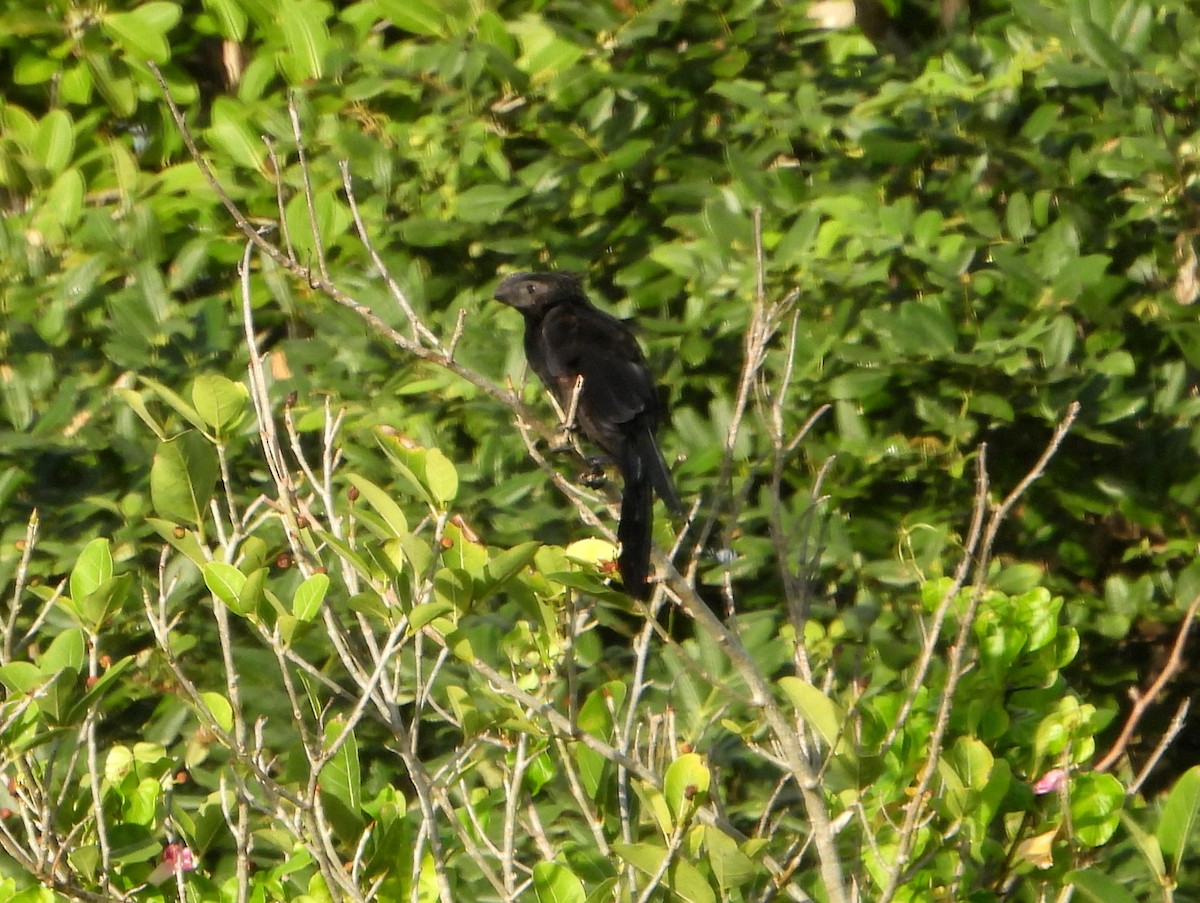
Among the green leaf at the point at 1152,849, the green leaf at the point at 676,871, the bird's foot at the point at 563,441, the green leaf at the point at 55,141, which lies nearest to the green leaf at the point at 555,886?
the green leaf at the point at 676,871

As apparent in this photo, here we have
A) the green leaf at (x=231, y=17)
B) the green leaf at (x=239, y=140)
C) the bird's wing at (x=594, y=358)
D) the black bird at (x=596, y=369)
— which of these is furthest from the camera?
the green leaf at (x=231, y=17)

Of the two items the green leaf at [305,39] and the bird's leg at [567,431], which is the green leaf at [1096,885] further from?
the green leaf at [305,39]

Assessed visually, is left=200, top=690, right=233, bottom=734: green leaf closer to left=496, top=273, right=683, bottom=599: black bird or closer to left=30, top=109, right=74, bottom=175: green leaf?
left=496, top=273, right=683, bottom=599: black bird

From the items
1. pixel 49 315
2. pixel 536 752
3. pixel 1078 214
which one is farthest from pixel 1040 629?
pixel 49 315

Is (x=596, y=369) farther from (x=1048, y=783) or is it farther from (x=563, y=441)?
(x=1048, y=783)

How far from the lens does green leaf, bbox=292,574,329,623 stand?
8.64 feet

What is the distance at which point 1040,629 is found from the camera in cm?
328

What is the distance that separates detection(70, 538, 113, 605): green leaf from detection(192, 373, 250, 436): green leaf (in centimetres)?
31

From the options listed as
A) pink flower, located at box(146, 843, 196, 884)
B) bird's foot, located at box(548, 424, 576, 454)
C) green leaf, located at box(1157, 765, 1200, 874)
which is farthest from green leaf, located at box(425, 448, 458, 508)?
green leaf, located at box(1157, 765, 1200, 874)

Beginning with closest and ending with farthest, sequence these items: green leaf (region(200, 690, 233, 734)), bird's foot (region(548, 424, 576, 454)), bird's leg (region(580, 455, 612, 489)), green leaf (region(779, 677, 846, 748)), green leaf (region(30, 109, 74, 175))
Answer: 1. green leaf (region(779, 677, 846, 748))
2. green leaf (region(200, 690, 233, 734))
3. bird's foot (region(548, 424, 576, 454))
4. bird's leg (region(580, 455, 612, 489))
5. green leaf (region(30, 109, 74, 175))

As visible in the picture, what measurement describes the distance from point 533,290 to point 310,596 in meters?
2.02

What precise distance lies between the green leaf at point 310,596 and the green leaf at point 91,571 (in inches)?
19.6

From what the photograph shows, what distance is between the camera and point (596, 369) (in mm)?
4398

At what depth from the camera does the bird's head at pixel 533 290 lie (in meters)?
4.51
